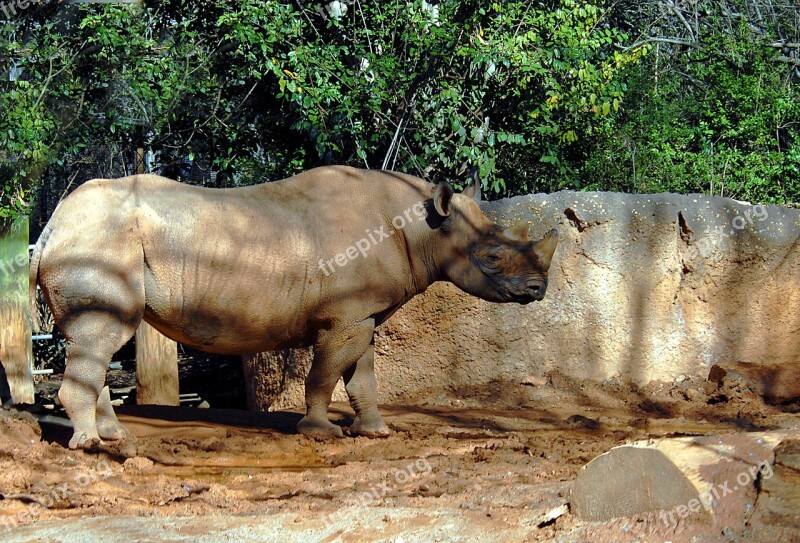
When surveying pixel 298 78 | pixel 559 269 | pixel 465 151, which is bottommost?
pixel 559 269

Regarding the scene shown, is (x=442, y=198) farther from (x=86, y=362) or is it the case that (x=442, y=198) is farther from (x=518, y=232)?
(x=86, y=362)

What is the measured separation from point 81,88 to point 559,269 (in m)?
5.43

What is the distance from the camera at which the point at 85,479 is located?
6133 mm

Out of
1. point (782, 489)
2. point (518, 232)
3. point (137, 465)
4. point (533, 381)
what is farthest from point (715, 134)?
point (782, 489)

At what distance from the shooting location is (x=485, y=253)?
780 centimetres

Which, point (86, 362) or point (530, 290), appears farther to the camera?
point (530, 290)

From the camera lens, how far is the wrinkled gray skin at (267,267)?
703 cm

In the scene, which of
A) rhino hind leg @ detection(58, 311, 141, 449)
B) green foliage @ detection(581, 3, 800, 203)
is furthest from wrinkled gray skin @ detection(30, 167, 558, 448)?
green foliage @ detection(581, 3, 800, 203)

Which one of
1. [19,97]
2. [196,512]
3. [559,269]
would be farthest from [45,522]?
[19,97]

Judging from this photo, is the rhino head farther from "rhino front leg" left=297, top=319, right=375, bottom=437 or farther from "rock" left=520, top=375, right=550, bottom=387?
"rock" left=520, top=375, right=550, bottom=387

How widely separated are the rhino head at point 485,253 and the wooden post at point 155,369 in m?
4.19

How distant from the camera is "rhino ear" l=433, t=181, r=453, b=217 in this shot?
7688mm

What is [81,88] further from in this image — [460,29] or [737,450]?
[737,450]

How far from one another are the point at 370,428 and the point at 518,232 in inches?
73.7
